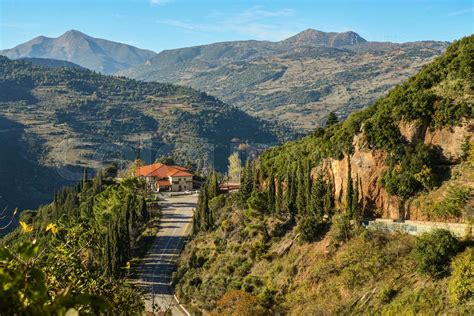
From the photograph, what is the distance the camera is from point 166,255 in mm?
57406

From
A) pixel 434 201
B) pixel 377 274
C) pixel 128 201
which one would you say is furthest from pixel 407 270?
pixel 128 201

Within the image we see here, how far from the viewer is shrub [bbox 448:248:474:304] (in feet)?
79.9

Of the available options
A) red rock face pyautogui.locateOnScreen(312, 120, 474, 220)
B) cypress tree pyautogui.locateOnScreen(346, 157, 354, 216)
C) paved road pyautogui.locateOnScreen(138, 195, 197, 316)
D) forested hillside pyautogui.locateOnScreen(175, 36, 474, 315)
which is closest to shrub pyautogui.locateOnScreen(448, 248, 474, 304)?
forested hillside pyautogui.locateOnScreen(175, 36, 474, 315)

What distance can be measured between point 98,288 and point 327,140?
35.1 meters

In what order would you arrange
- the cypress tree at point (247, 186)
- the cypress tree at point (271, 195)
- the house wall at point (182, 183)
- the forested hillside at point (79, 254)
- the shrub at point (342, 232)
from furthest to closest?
the house wall at point (182, 183) → the cypress tree at point (247, 186) → the cypress tree at point (271, 195) → the shrub at point (342, 232) → the forested hillside at point (79, 254)

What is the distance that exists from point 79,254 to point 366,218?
25.8 meters

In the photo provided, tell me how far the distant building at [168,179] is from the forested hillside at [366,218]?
160 ft

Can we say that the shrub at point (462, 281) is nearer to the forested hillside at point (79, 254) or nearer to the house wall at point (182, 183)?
the forested hillside at point (79, 254)

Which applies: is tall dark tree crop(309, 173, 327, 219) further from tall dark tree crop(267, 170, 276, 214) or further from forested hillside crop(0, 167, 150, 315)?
forested hillside crop(0, 167, 150, 315)

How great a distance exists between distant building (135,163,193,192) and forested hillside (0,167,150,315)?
8.74 m

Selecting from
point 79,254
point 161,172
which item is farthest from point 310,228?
point 161,172

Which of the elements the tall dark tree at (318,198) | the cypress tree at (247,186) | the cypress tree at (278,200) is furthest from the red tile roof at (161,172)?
the tall dark tree at (318,198)

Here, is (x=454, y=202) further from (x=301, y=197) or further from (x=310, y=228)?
(x=301, y=197)

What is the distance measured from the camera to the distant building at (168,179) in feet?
316
